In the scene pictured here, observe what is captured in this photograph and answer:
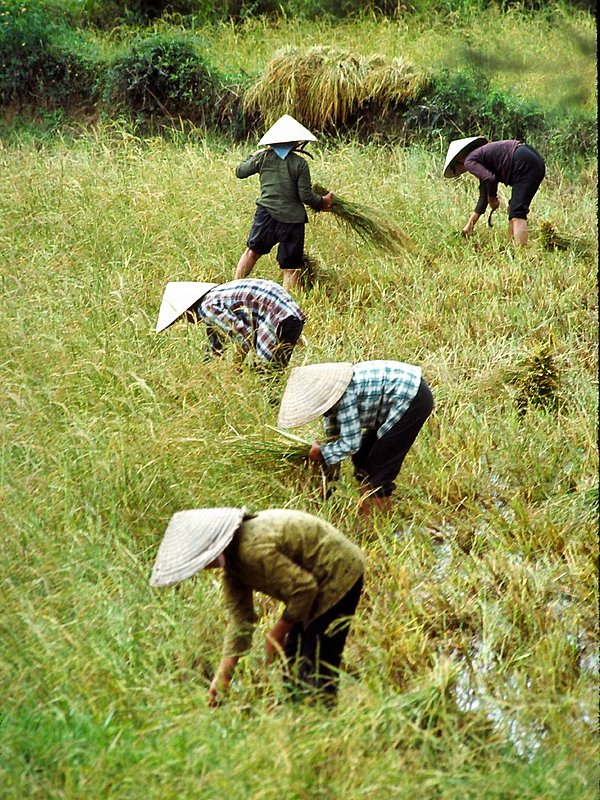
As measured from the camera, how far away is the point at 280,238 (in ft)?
23.0

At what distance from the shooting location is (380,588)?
3881 millimetres

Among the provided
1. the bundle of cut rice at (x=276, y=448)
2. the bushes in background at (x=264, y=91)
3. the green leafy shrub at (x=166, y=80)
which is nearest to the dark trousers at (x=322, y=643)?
the bundle of cut rice at (x=276, y=448)

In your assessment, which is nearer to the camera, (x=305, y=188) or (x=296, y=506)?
(x=296, y=506)

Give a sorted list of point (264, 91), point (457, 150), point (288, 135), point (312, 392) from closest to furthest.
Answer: point (312, 392)
point (288, 135)
point (457, 150)
point (264, 91)

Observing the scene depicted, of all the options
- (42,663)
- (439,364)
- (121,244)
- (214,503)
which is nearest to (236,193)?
(121,244)

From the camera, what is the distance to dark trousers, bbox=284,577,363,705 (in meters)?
3.21

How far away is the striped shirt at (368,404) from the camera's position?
4215 millimetres

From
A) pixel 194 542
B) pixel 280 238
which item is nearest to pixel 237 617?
pixel 194 542

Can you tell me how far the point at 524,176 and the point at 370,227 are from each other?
1.24m

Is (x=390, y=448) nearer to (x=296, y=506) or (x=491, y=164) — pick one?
(x=296, y=506)

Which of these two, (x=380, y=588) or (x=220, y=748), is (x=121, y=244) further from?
(x=220, y=748)

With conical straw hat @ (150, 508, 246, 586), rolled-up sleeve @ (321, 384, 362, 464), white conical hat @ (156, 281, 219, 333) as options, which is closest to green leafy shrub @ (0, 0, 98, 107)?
white conical hat @ (156, 281, 219, 333)

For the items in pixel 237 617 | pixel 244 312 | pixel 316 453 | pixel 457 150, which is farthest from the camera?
pixel 457 150

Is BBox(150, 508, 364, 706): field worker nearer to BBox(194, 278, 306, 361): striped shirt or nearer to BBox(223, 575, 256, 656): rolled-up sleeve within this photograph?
BBox(223, 575, 256, 656): rolled-up sleeve
